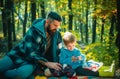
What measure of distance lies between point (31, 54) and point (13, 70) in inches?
18.0

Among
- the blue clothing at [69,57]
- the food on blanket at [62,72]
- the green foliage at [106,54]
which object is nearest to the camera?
the food on blanket at [62,72]

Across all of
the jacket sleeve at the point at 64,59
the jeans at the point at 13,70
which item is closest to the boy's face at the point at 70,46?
the jacket sleeve at the point at 64,59

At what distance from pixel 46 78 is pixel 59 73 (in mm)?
264

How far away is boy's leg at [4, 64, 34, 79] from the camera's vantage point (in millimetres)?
5312

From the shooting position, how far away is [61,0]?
29.4 m

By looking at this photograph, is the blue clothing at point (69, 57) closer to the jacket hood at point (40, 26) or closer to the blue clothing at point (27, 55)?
the blue clothing at point (27, 55)

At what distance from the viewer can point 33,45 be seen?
5.31m

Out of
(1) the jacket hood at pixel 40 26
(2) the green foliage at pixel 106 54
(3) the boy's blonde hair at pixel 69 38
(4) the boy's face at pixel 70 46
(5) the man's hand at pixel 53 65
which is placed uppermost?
(1) the jacket hood at pixel 40 26

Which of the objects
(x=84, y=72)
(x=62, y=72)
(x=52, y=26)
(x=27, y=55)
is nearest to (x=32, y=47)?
(x=27, y=55)

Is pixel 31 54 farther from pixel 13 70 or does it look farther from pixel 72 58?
pixel 72 58

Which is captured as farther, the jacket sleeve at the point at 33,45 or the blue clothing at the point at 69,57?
the blue clothing at the point at 69,57

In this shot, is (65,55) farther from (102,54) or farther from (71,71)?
(102,54)

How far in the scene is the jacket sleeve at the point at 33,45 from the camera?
528 centimetres

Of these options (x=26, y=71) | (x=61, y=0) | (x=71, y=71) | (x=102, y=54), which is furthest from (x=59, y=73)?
(x=61, y=0)
